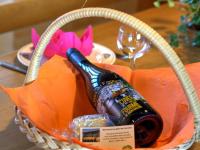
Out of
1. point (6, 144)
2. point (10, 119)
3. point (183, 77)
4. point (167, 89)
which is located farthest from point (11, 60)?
point (183, 77)

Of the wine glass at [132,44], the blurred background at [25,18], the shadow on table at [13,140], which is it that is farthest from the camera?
the blurred background at [25,18]

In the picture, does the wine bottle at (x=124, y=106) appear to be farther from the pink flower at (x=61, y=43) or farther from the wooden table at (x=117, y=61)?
the pink flower at (x=61, y=43)

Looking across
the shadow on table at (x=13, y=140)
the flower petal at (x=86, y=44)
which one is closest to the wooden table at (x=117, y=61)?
the shadow on table at (x=13, y=140)

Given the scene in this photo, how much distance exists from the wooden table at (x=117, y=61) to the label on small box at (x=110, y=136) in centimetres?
18

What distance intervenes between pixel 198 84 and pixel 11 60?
2.01 ft

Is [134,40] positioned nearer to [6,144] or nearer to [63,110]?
[63,110]

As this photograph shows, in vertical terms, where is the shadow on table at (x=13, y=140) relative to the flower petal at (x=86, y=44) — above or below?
below

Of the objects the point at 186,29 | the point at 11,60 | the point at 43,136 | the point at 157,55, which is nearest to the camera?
the point at 43,136

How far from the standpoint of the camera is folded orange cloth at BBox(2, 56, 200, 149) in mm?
778

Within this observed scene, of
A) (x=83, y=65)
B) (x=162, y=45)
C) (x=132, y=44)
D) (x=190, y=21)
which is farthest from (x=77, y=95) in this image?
(x=190, y=21)

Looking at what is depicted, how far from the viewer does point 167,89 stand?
86 centimetres

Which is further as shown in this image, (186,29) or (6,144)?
(186,29)

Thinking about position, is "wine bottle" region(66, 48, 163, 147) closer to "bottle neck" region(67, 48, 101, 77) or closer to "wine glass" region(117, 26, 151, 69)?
"bottle neck" region(67, 48, 101, 77)

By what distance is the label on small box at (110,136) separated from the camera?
0.70 metres
